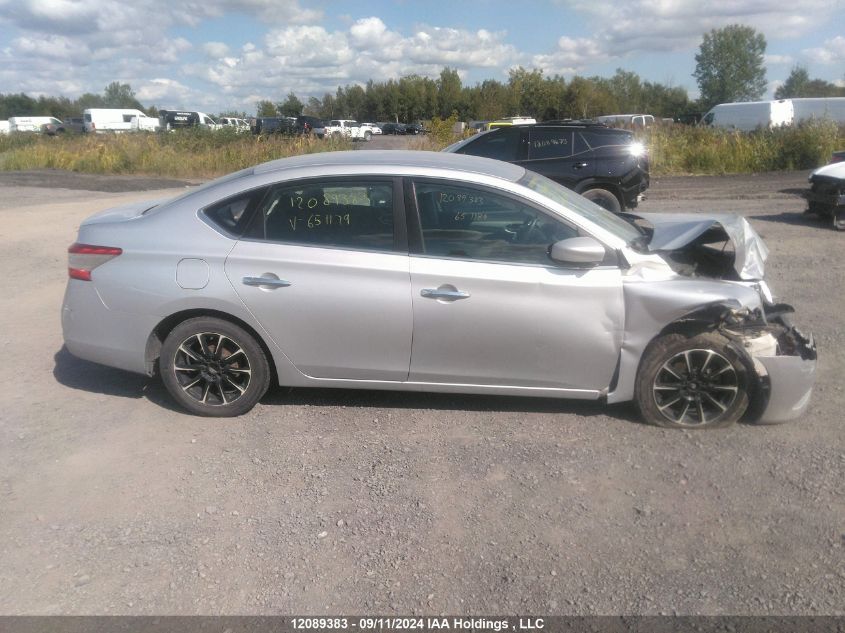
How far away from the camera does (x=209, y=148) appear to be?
28109mm

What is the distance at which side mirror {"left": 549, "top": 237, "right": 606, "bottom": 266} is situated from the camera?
4555 millimetres

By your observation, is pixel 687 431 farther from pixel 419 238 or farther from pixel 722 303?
pixel 419 238

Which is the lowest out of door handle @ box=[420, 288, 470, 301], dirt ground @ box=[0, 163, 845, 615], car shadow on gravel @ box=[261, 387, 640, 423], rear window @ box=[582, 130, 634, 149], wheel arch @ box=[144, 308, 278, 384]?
dirt ground @ box=[0, 163, 845, 615]

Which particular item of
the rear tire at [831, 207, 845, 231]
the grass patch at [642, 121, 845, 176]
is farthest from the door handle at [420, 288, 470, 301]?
the grass patch at [642, 121, 845, 176]

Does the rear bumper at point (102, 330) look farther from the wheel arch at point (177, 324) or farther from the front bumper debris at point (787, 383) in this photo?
the front bumper debris at point (787, 383)

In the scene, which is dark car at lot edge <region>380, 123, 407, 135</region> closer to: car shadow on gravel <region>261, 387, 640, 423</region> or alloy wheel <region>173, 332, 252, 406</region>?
car shadow on gravel <region>261, 387, 640, 423</region>

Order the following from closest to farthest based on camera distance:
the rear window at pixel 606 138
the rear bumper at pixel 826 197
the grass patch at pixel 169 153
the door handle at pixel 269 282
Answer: the door handle at pixel 269 282 → the rear bumper at pixel 826 197 → the rear window at pixel 606 138 → the grass patch at pixel 169 153

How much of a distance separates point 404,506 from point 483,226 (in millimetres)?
1856

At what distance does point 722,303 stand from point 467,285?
1.54 m

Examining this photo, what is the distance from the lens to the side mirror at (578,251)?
455 centimetres

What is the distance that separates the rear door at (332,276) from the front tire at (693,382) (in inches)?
60.1

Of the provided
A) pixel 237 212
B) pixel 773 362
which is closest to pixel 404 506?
pixel 237 212

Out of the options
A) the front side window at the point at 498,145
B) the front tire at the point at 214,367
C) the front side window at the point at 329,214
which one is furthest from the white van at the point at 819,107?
the front tire at the point at 214,367

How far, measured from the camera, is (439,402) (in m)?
5.29
